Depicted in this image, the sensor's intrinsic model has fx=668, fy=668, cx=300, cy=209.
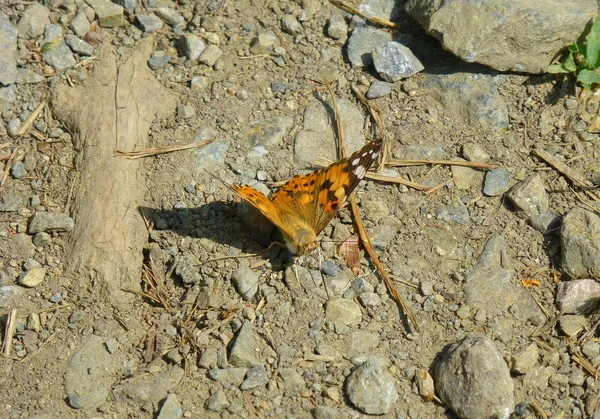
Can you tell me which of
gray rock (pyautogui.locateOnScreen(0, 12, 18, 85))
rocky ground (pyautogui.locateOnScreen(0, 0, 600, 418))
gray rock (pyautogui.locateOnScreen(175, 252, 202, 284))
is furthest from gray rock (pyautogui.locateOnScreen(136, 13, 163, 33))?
gray rock (pyautogui.locateOnScreen(175, 252, 202, 284))

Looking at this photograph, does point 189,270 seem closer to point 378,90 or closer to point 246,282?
point 246,282

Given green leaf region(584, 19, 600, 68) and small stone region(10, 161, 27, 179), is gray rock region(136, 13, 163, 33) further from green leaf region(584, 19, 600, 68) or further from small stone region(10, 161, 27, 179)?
green leaf region(584, 19, 600, 68)

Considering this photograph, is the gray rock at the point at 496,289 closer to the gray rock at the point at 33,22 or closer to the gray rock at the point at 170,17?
the gray rock at the point at 170,17

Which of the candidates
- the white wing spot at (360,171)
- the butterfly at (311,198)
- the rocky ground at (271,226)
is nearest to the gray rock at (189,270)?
the rocky ground at (271,226)

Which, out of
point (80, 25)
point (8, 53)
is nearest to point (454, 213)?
point (80, 25)

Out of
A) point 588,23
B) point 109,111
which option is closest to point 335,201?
point 109,111

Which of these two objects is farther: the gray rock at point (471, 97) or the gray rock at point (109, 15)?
the gray rock at point (109, 15)

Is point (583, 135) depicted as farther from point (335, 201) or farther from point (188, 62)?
point (188, 62)
